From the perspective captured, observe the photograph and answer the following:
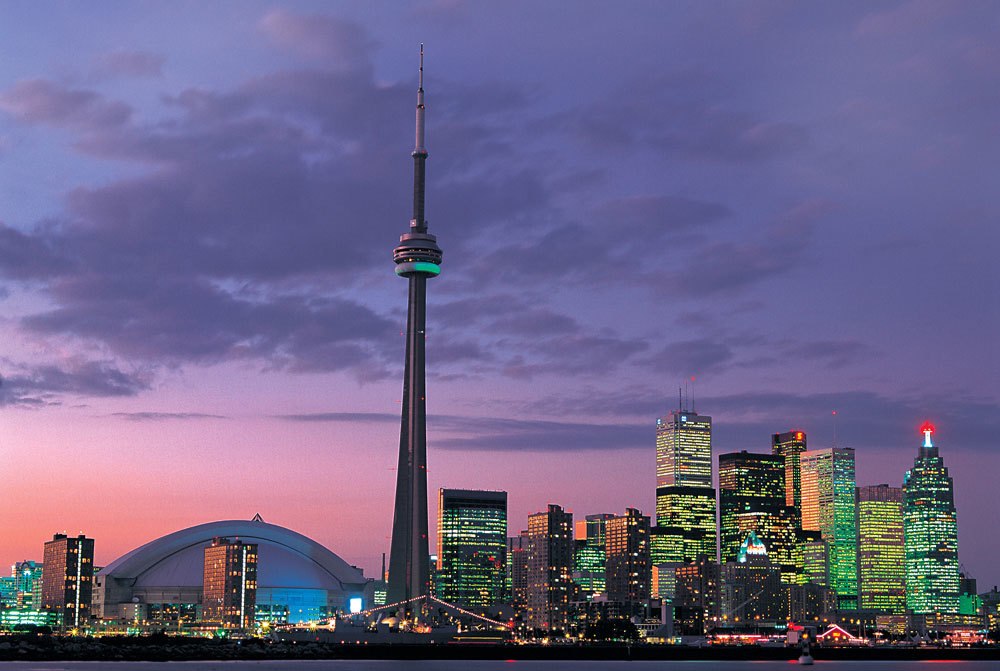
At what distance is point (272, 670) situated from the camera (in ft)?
654

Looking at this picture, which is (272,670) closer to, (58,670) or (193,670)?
(193,670)

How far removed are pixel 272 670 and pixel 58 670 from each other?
30.3 meters

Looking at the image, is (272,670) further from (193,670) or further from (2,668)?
(2,668)

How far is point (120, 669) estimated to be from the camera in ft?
653

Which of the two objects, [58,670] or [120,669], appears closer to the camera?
[58,670]

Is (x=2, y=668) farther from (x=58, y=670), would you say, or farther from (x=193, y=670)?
(x=193, y=670)

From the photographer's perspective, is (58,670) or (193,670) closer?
(58,670)

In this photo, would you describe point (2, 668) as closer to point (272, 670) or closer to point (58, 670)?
point (58, 670)

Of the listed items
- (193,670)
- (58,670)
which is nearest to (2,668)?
(58,670)

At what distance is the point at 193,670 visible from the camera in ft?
655

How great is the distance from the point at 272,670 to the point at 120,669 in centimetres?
2203

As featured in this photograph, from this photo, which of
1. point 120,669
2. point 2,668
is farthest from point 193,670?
point 2,668

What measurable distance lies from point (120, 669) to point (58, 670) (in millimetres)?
14626

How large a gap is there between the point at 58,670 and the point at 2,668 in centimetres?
1296
